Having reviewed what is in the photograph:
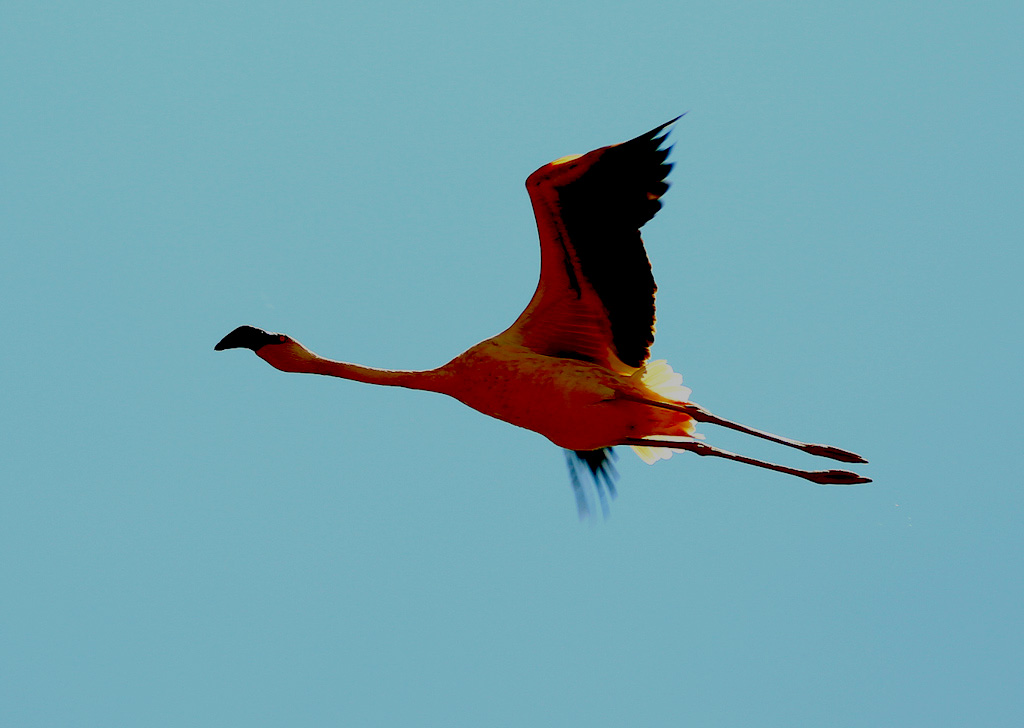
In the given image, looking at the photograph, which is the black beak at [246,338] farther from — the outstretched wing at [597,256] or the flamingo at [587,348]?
the outstretched wing at [597,256]

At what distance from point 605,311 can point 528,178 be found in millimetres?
1385

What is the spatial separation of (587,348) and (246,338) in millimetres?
2854

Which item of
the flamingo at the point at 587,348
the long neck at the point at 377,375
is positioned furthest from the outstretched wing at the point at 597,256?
the long neck at the point at 377,375

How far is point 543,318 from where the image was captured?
10.7 m

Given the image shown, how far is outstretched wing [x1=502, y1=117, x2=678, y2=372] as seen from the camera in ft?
32.7

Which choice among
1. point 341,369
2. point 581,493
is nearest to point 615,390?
point 581,493

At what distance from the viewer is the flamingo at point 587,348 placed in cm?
1004

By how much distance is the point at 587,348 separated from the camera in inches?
425

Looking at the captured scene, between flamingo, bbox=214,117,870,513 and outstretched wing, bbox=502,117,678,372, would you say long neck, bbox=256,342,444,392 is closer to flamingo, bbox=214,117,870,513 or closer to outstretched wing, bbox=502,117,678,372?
flamingo, bbox=214,117,870,513

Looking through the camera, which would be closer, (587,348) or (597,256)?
(597,256)

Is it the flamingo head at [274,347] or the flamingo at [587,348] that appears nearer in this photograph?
the flamingo at [587,348]

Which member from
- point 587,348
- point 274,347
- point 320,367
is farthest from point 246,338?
point 587,348

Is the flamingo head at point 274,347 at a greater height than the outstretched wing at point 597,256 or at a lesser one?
lesser

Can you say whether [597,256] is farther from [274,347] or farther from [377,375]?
[274,347]
